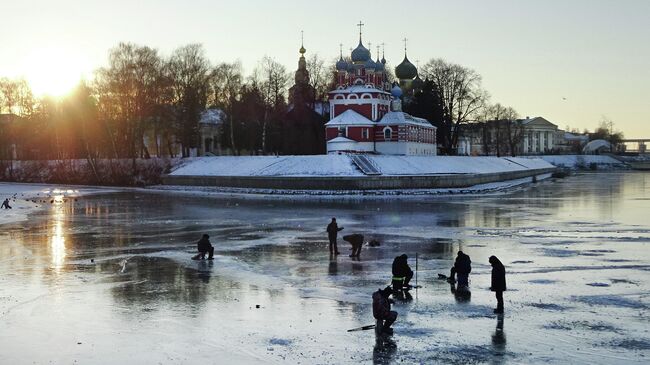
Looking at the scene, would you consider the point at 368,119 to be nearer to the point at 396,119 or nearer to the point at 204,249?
the point at 396,119

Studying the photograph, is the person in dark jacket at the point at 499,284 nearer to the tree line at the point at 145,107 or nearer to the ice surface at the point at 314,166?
the ice surface at the point at 314,166

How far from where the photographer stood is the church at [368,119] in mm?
95250

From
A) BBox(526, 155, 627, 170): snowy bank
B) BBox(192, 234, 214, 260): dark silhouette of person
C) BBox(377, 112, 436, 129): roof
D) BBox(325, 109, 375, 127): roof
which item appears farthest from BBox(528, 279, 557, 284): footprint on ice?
BBox(526, 155, 627, 170): snowy bank

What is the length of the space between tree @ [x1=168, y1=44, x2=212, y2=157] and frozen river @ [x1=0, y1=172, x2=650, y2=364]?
163ft

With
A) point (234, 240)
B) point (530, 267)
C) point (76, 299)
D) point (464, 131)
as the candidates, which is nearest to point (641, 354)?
point (530, 267)

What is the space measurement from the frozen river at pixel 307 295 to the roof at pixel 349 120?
55287mm

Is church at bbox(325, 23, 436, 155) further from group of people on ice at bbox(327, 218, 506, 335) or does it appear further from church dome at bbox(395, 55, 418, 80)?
group of people on ice at bbox(327, 218, 506, 335)

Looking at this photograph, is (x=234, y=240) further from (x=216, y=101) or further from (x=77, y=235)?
(x=216, y=101)

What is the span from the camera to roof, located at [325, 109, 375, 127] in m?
95.0

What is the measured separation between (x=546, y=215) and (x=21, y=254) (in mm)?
29837

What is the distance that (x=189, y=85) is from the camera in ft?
293

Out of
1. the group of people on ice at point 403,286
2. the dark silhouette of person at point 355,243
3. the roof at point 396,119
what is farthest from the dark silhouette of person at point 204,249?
the roof at point 396,119

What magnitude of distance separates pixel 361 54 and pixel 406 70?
19010 mm

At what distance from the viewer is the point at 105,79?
86.2 meters
